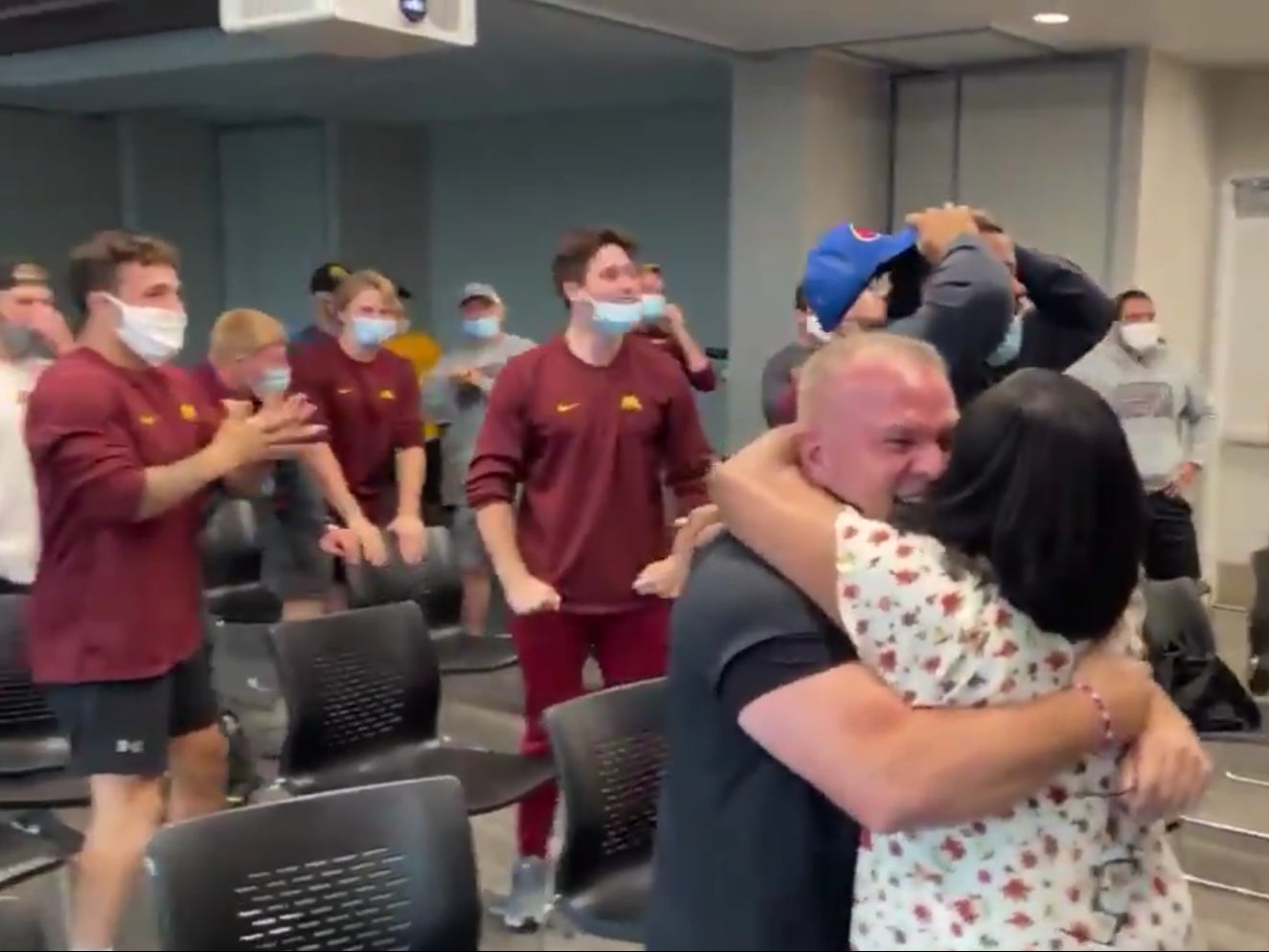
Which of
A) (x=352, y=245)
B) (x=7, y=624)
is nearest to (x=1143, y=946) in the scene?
(x=7, y=624)

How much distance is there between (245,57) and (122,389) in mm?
3225

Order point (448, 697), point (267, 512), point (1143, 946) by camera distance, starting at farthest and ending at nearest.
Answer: point (448, 697), point (267, 512), point (1143, 946)

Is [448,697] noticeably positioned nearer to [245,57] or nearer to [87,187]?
[245,57]

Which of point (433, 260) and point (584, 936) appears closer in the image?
point (584, 936)

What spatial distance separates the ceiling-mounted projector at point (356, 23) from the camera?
12.9ft

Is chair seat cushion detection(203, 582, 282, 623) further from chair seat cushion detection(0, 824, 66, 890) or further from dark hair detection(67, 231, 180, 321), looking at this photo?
dark hair detection(67, 231, 180, 321)

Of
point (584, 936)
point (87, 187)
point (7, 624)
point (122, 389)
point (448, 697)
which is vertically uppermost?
point (87, 187)

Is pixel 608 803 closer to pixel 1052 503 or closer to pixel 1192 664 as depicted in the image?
pixel 1052 503

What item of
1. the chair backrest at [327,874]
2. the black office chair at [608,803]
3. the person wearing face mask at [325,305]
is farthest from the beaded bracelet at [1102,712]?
the person wearing face mask at [325,305]

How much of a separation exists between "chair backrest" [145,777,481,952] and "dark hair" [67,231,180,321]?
1231 mm

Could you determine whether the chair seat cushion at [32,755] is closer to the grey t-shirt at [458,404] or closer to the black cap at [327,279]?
the black cap at [327,279]

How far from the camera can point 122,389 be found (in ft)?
8.43

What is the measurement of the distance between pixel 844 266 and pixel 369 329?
241cm

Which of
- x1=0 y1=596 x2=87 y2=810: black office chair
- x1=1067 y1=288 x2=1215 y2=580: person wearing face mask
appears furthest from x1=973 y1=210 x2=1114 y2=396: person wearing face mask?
x1=1067 y1=288 x2=1215 y2=580: person wearing face mask
